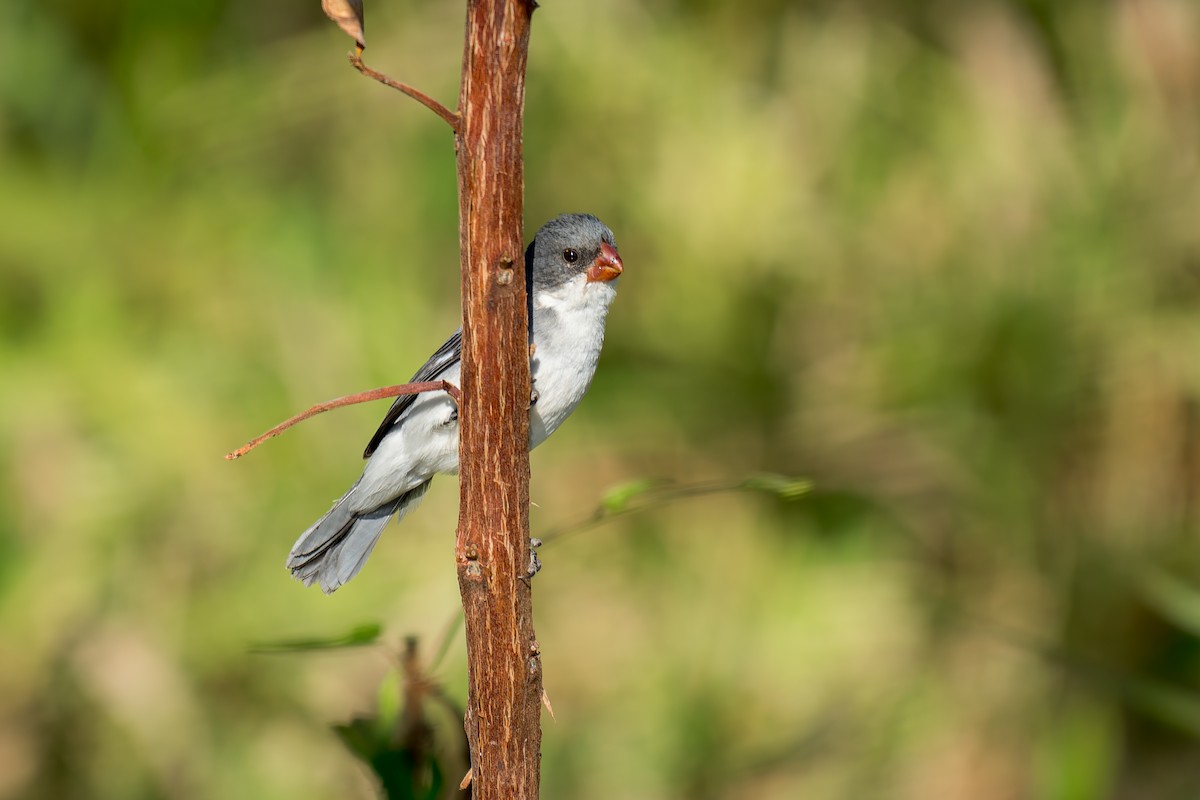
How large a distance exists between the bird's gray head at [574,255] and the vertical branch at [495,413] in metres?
1.30

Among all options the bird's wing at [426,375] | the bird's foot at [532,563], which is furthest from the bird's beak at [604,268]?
the bird's foot at [532,563]

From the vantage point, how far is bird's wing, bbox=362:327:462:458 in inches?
119

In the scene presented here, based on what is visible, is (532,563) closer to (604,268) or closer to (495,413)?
(495,413)

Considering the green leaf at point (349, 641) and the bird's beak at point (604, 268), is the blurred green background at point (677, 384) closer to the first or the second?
the bird's beak at point (604, 268)

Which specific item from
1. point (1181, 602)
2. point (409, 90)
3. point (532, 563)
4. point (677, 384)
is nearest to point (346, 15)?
point (409, 90)

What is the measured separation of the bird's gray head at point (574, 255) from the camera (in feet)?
9.81

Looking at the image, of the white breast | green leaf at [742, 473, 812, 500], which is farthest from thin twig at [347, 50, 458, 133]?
the white breast

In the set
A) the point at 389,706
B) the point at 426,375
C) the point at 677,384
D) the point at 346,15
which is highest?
the point at 677,384

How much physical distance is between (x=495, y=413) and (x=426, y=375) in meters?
1.47

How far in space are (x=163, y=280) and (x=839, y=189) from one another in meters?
2.87

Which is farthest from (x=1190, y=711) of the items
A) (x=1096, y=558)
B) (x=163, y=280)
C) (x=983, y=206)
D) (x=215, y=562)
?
(x=163, y=280)

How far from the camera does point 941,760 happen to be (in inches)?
180

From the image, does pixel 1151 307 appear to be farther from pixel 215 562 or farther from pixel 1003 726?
pixel 215 562

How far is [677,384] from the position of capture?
15.7 ft
